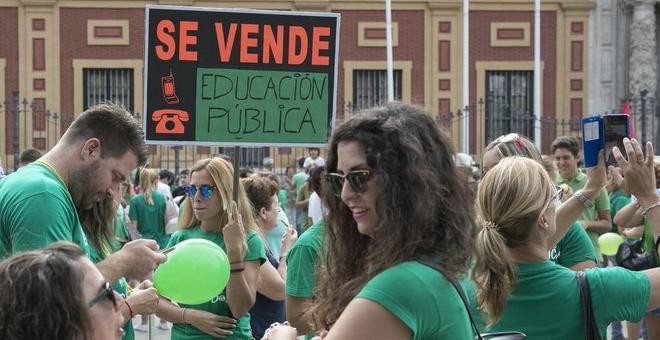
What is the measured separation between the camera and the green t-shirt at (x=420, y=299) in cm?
227

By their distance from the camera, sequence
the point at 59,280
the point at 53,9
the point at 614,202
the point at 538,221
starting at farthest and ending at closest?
the point at 53,9 < the point at 614,202 < the point at 538,221 < the point at 59,280

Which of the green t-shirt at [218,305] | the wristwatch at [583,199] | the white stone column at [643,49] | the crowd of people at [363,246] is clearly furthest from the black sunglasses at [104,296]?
the white stone column at [643,49]

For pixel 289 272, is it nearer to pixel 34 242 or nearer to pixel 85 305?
pixel 34 242

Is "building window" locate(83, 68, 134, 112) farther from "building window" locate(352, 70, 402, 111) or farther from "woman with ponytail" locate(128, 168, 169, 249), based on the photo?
"woman with ponytail" locate(128, 168, 169, 249)

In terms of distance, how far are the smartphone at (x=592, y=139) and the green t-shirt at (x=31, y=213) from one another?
1.95 m

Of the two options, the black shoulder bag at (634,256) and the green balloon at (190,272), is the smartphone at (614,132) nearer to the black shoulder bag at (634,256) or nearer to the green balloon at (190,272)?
the green balloon at (190,272)

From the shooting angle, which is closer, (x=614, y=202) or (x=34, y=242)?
(x=34, y=242)

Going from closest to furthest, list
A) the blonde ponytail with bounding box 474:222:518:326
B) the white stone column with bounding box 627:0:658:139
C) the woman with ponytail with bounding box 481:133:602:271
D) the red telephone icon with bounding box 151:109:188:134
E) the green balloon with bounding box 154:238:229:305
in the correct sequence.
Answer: the blonde ponytail with bounding box 474:222:518:326
the green balloon with bounding box 154:238:229:305
the woman with ponytail with bounding box 481:133:602:271
the red telephone icon with bounding box 151:109:188:134
the white stone column with bounding box 627:0:658:139

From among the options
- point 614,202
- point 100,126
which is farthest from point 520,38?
point 100,126

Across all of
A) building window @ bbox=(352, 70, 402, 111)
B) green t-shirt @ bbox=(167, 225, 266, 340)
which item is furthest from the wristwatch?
building window @ bbox=(352, 70, 402, 111)

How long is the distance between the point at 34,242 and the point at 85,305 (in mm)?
1240

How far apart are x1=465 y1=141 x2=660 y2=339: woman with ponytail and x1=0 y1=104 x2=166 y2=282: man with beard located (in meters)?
1.13

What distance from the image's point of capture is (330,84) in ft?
17.9

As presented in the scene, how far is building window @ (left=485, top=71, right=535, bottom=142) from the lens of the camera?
25.1m
